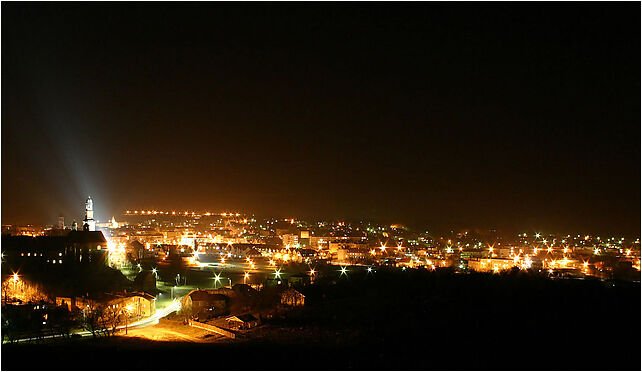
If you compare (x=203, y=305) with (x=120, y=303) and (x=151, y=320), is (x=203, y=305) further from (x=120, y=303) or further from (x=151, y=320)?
(x=120, y=303)

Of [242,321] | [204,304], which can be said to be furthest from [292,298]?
[242,321]

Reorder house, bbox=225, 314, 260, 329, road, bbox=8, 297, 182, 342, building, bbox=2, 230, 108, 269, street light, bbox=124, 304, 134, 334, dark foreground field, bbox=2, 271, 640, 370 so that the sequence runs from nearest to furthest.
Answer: dark foreground field, bbox=2, 271, 640, 370
road, bbox=8, 297, 182, 342
house, bbox=225, 314, 260, 329
street light, bbox=124, 304, 134, 334
building, bbox=2, 230, 108, 269

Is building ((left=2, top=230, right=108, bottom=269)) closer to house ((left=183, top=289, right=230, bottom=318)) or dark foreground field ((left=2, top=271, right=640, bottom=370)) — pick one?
house ((left=183, top=289, right=230, bottom=318))

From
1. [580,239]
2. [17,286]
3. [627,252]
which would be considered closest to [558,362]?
[17,286]

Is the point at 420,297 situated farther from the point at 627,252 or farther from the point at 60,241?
the point at 627,252

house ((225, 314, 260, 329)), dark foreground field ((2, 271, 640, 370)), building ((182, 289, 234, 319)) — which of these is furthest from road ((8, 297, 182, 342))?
house ((225, 314, 260, 329))

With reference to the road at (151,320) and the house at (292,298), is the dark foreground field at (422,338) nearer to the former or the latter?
the house at (292,298)
